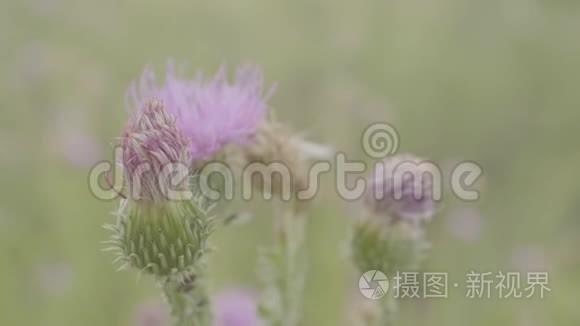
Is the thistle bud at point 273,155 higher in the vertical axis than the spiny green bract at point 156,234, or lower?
higher

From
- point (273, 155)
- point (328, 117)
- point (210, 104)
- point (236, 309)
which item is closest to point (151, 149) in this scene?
point (210, 104)

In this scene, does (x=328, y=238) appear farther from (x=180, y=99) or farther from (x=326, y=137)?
(x=180, y=99)

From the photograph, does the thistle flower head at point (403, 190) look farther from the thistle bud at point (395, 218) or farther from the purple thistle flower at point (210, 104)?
the purple thistle flower at point (210, 104)

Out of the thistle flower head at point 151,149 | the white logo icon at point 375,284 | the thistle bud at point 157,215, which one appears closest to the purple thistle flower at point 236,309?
the white logo icon at point 375,284

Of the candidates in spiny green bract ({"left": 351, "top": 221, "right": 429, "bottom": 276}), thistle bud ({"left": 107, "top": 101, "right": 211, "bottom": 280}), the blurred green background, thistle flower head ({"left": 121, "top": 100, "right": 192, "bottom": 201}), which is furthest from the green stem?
the blurred green background

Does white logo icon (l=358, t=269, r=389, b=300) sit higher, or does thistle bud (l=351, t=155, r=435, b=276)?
thistle bud (l=351, t=155, r=435, b=276)

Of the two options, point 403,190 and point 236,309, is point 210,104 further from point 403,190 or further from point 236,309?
point 236,309

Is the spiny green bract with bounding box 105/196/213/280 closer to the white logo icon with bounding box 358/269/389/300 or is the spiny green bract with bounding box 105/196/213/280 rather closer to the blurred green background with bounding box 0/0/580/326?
the white logo icon with bounding box 358/269/389/300
